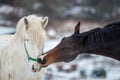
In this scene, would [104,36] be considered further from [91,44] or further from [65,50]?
[65,50]

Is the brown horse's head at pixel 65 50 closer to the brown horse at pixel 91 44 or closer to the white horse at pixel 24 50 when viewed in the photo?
the brown horse at pixel 91 44

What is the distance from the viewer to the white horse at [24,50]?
12.5 ft

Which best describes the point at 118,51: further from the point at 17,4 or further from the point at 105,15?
the point at 105,15

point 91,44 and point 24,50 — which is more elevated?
point 24,50

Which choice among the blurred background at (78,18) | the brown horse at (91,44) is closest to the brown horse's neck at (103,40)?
the brown horse at (91,44)

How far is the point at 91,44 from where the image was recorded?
2.95 meters

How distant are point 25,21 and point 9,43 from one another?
0.53 m

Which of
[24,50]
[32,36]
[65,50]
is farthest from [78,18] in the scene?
[65,50]

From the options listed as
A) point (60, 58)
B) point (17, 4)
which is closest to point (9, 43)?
point (60, 58)

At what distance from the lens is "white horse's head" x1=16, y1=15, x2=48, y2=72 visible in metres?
3.74

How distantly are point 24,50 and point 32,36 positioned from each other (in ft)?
1.00

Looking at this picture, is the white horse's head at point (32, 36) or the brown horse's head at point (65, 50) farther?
the white horse's head at point (32, 36)

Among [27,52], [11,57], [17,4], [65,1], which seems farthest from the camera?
[65,1]

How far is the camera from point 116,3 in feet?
56.2
